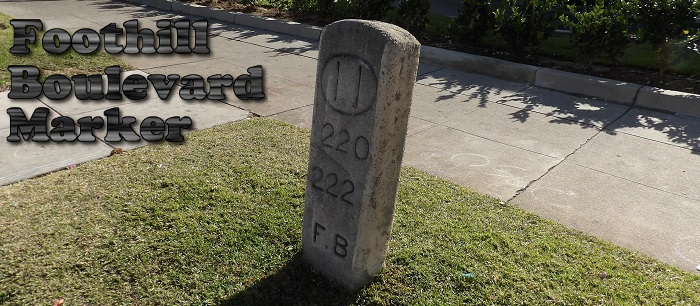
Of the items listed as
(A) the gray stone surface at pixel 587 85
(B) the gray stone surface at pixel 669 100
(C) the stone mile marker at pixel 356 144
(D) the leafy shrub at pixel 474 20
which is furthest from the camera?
(D) the leafy shrub at pixel 474 20

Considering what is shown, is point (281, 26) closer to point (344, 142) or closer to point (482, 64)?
point (482, 64)

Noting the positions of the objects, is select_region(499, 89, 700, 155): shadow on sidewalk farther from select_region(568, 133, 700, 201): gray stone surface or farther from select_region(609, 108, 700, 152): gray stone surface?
select_region(568, 133, 700, 201): gray stone surface

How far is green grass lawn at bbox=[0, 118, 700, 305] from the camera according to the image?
3037 millimetres

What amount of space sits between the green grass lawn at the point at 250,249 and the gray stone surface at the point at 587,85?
11.8ft

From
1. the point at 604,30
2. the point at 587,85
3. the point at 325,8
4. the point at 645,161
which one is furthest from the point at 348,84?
the point at 325,8

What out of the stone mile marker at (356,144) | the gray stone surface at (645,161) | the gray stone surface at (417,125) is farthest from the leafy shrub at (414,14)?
the stone mile marker at (356,144)

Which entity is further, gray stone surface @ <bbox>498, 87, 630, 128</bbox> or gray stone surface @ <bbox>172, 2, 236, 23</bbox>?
gray stone surface @ <bbox>172, 2, 236, 23</bbox>

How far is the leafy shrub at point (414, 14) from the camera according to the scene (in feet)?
31.3

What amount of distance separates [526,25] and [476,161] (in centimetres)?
409

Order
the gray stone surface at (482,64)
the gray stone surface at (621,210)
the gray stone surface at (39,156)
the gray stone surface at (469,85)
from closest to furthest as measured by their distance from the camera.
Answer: the gray stone surface at (621,210) < the gray stone surface at (39,156) < the gray stone surface at (469,85) < the gray stone surface at (482,64)

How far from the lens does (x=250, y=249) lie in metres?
3.40

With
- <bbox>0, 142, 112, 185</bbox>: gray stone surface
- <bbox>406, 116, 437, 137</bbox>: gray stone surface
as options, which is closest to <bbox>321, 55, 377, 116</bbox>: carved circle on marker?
<bbox>0, 142, 112, 185</bbox>: gray stone surface

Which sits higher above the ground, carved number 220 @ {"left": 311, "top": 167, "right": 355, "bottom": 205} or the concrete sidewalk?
carved number 220 @ {"left": 311, "top": 167, "right": 355, "bottom": 205}

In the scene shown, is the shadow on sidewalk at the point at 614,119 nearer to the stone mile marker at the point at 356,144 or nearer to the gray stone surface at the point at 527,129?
the gray stone surface at the point at 527,129
